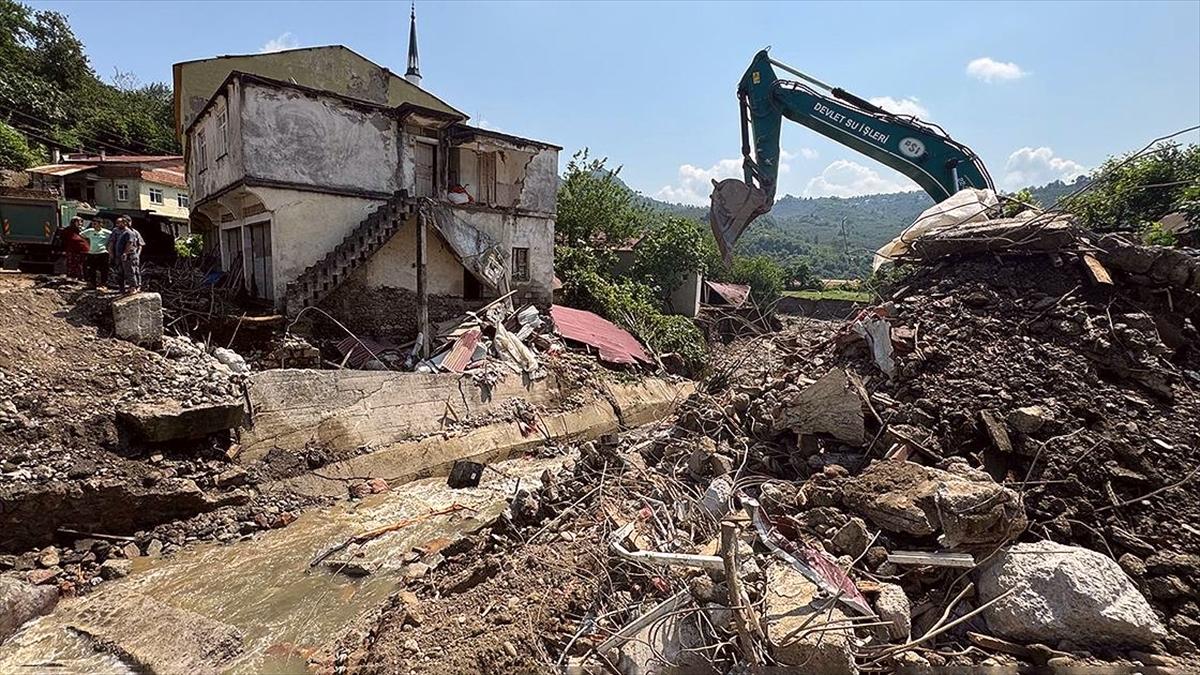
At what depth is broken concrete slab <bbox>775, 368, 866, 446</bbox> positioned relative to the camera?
511cm

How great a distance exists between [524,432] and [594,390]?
2.52m

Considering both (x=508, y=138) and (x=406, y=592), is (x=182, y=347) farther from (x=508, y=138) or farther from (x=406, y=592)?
(x=508, y=138)

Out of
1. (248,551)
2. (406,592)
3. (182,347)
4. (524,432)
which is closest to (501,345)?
(524,432)

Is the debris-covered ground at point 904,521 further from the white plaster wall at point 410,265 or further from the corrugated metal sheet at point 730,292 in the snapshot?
the corrugated metal sheet at point 730,292

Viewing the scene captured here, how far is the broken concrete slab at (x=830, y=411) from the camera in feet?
A: 16.8

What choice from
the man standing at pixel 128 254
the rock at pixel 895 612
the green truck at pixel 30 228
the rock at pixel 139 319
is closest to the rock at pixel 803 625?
the rock at pixel 895 612

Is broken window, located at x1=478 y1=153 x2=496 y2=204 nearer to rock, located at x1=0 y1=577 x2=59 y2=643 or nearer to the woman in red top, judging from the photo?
the woman in red top

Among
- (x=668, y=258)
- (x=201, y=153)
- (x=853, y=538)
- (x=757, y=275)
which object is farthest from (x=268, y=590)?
(x=757, y=275)

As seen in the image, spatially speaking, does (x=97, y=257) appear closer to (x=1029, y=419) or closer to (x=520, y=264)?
(x=520, y=264)

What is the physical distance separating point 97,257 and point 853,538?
50.0 feet

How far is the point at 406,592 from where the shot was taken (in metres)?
5.56

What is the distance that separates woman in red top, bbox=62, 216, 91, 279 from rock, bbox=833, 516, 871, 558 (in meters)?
15.3

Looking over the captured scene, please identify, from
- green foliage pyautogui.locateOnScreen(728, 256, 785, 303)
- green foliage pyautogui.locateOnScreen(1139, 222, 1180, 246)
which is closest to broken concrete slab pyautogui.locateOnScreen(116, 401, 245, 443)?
green foliage pyautogui.locateOnScreen(1139, 222, 1180, 246)

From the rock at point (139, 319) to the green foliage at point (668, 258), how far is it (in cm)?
1778
